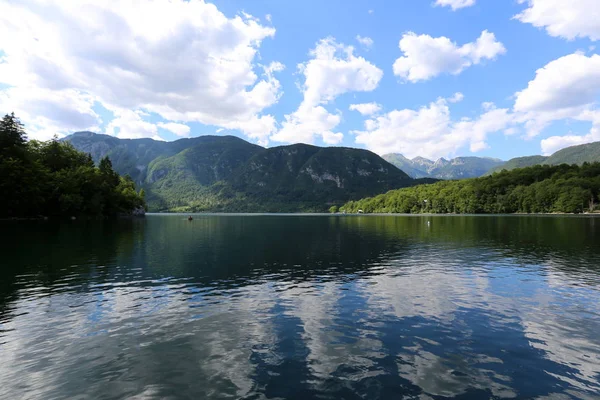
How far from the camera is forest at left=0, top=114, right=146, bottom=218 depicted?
413ft

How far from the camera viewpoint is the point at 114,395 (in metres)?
12.9

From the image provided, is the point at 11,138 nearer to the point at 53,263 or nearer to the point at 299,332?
the point at 53,263

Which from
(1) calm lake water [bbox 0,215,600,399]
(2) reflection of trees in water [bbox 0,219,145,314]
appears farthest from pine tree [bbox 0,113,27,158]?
(1) calm lake water [bbox 0,215,600,399]

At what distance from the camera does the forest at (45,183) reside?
125750 millimetres

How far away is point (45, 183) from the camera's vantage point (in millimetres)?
140625

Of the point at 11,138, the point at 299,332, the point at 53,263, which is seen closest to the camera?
the point at 299,332

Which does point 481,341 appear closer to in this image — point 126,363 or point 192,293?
point 126,363

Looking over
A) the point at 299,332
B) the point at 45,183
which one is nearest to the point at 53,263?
the point at 299,332

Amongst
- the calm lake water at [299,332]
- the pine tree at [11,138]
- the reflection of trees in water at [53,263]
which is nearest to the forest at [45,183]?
the pine tree at [11,138]

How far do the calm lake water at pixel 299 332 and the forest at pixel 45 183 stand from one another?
114m

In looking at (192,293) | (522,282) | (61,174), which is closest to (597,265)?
(522,282)

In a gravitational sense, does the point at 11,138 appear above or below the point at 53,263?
above

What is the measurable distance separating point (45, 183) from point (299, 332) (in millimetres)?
166049

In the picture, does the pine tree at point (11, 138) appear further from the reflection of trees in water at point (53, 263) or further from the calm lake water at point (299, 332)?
the calm lake water at point (299, 332)
